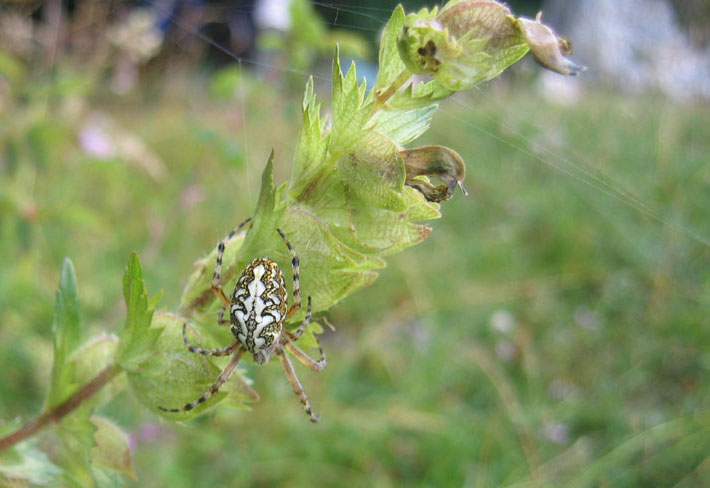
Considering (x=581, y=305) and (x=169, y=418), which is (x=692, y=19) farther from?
(x=169, y=418)

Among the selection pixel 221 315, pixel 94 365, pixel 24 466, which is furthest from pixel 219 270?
pixel 24 466

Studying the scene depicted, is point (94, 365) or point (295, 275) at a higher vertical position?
point (295, 275)

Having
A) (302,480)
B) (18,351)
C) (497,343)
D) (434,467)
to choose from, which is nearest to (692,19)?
(497,343)

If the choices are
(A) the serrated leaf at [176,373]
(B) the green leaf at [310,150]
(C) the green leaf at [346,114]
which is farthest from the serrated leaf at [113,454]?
(C) the green leaf at [346,114]

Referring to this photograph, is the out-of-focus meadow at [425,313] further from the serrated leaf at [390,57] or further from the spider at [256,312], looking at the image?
the serrated leaf at [390,57]

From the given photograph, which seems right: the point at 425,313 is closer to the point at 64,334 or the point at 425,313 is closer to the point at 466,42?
the point at 64,334

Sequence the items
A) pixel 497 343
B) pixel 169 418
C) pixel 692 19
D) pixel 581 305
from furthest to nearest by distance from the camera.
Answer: pixel 692 19 < pixel 581 305 < pixel 497 343 < pixel 169 418
